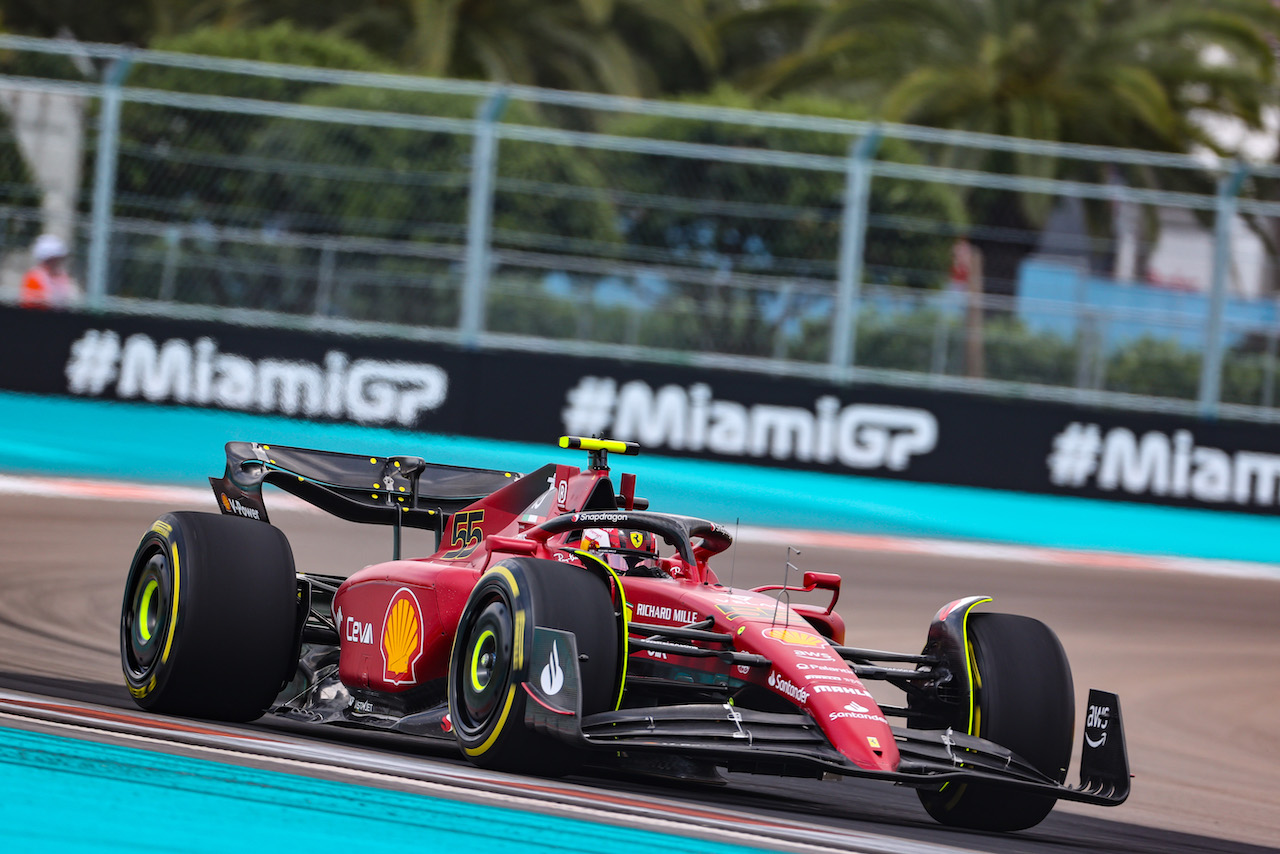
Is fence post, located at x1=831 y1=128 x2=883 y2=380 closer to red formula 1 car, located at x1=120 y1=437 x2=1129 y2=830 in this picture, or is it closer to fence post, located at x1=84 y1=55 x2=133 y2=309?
fence post, located at x1=84 y1=55 x2=133 y2=309

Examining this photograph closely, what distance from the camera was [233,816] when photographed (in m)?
4.68

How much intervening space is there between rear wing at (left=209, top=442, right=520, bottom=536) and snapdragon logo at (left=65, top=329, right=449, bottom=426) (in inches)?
271

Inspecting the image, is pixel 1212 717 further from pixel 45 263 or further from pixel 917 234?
pixel 45 263

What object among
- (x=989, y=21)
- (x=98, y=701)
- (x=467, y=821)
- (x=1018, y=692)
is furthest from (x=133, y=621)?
(x=989, y=21)

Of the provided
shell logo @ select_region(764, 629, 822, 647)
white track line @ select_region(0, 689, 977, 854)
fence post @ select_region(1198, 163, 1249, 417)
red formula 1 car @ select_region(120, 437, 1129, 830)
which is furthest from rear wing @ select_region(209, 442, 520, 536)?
fence post @ select_region(1198, 163, 1249, 417)

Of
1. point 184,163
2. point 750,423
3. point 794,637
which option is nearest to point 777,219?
point 750,423

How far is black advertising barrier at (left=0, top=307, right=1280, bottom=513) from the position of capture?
14.9 metres

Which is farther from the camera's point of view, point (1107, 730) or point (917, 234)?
point (917, 234)

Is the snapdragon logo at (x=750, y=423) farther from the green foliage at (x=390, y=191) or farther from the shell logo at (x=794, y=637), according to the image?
the shell logo at (x=794, y=637)

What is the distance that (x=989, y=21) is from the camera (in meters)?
22.9

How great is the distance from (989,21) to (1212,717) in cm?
1497

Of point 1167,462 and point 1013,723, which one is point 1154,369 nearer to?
point 1167,462

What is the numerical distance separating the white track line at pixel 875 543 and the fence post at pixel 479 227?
80.0 inches

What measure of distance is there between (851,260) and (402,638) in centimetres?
897
